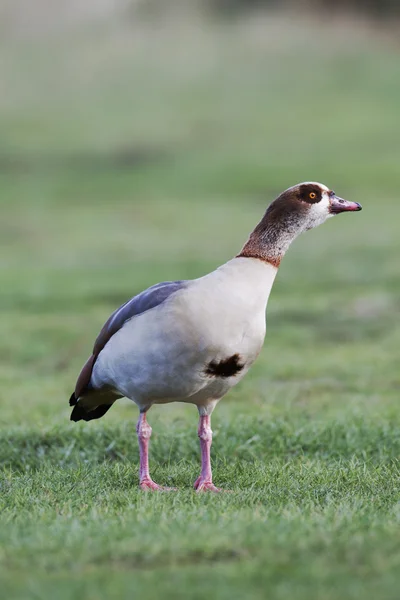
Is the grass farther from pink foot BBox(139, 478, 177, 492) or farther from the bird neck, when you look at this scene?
the bird neck

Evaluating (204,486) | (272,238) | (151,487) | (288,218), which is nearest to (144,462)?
(151,487)

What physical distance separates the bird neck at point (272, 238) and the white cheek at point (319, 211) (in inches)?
2.6

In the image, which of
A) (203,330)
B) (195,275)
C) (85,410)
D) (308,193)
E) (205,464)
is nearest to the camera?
(203,330)

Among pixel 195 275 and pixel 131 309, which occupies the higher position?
pixel 131 309

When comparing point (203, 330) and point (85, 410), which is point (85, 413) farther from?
point (203, 330)

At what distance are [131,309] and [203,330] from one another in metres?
0.62

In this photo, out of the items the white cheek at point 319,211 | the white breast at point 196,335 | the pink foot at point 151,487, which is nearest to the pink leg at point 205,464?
the pink foot at point 151,487

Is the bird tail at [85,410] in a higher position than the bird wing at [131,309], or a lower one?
lower

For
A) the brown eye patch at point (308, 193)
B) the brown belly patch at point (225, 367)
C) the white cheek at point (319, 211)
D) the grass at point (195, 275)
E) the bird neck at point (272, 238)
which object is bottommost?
the grass at point (195, 275)

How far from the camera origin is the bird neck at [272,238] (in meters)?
6.01

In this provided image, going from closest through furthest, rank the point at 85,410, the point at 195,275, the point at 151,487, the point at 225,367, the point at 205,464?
1. the point at 225,367
2. the point at 151,487
3. the point at 205,464
4. the point at 85,410
5. the point at 195,275

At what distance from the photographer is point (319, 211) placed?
20.2 ft

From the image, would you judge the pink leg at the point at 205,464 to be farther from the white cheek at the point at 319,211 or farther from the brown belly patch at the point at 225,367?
the white cheek at the point at 319,211

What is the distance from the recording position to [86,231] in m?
24.1
